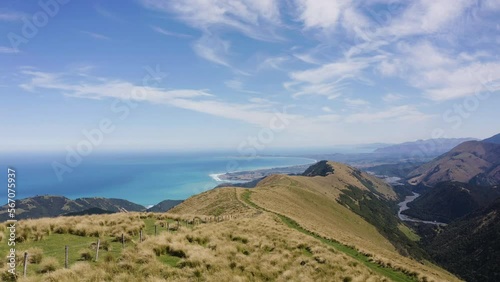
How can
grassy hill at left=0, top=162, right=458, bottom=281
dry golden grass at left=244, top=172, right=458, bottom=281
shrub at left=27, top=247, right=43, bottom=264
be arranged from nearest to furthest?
grassy hill at left=0, top=162, right=458, bottom=281 < shrub at left=27, top=247, right=43, bottom=264 < dry golden grass at left=244, top=172, right=458, bottom=281

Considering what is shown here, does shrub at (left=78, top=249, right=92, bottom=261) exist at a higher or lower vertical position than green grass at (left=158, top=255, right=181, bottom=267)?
higher

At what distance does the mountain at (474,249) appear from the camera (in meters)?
120

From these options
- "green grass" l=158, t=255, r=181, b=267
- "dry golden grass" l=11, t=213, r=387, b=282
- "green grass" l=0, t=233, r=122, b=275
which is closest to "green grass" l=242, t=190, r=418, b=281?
"dry golden grass" l=11, t=213, r=387, b=282

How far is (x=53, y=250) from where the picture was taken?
1709 cm

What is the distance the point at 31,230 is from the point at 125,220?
7.88 metres

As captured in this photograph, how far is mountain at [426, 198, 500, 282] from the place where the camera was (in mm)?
119500

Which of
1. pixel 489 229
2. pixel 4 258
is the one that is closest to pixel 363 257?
pixel 4 258

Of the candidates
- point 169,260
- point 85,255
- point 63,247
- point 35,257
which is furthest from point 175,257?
point 35,257

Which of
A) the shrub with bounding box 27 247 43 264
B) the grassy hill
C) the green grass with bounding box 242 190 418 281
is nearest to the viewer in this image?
the grassy hill

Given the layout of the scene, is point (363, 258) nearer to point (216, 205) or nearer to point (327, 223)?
point (216, 205)

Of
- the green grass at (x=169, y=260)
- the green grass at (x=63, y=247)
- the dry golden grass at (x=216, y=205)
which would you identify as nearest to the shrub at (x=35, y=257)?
the green grass at (x=63, y=247)

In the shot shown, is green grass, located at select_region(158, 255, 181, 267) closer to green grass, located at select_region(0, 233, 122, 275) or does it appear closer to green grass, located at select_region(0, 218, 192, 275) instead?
green grass, located at select_region(0, 218, 192, 275)

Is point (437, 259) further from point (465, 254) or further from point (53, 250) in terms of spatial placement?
point (53, 250)

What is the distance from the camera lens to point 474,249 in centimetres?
14125
